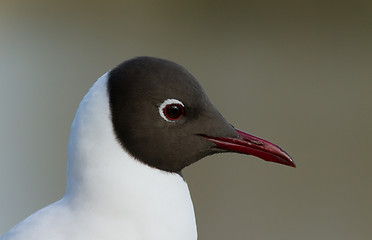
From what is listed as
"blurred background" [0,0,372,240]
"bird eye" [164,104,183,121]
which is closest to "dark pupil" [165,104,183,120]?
"bird eye" [164,104,183,121]

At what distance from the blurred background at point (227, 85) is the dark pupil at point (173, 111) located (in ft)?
5.62

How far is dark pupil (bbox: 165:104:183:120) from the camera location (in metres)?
0.60

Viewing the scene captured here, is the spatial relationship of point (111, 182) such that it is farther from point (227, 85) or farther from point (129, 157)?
point (227, 85)

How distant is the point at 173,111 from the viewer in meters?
0.61

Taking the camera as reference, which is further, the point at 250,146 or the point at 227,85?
the point at 227,85

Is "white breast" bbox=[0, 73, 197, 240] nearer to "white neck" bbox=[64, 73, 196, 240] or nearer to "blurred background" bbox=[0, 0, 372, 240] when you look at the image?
"white neck" bbox=[64, 73, 196, 240]

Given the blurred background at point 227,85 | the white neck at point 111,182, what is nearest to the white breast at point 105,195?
the white neck at point 111,182

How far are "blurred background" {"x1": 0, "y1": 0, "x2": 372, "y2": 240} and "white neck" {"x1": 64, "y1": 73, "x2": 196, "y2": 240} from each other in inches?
67.4

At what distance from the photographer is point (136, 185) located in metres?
0.60

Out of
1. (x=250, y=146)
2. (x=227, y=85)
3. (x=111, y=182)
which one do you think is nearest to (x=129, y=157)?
(x=111, y=182)

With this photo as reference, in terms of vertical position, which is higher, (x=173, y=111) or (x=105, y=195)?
(x=173, y=111)

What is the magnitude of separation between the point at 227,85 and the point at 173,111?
1.77m

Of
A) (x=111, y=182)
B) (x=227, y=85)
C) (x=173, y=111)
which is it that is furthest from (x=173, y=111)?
(x=227, y=85)

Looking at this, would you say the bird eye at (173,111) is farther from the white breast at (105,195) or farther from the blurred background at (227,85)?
the blurred background at (227,85)
